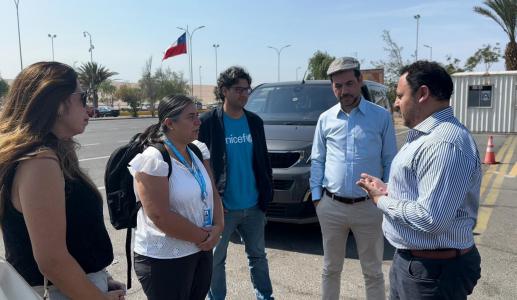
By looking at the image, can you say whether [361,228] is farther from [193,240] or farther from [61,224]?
[61,224]

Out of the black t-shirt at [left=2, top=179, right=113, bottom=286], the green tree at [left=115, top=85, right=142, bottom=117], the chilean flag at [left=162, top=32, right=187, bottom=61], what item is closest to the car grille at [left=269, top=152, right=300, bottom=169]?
the black t-shirt at [left=2, top=179, right=113, bottom=286]

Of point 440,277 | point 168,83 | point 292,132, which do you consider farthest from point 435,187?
point 168,83

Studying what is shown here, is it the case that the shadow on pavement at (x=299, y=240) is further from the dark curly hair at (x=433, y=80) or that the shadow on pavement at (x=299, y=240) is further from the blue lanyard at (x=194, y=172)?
the dark curly hair at (x=433, y=80)

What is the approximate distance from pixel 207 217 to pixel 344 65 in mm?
1639

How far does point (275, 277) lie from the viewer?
425cm

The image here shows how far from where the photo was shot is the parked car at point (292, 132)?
475 cm

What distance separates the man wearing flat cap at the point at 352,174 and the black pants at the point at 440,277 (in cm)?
110

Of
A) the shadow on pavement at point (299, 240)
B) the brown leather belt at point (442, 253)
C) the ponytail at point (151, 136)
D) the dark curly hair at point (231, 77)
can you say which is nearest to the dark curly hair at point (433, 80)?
the brown leather belt at point (442, 253)

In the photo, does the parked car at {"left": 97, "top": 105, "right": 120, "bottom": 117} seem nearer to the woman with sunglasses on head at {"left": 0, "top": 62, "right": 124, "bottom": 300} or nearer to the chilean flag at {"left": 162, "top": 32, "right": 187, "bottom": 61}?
the chilean flag at {"left": 162, "top": 32, "right": 187, "bottom": 61}

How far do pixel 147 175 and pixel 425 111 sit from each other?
144 cm

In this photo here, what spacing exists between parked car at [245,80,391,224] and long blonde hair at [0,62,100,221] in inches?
126

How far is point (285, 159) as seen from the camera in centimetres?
492

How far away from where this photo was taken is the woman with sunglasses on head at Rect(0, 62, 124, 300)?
1.54 meters

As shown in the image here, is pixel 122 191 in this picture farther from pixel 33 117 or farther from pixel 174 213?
pixel 33 117
